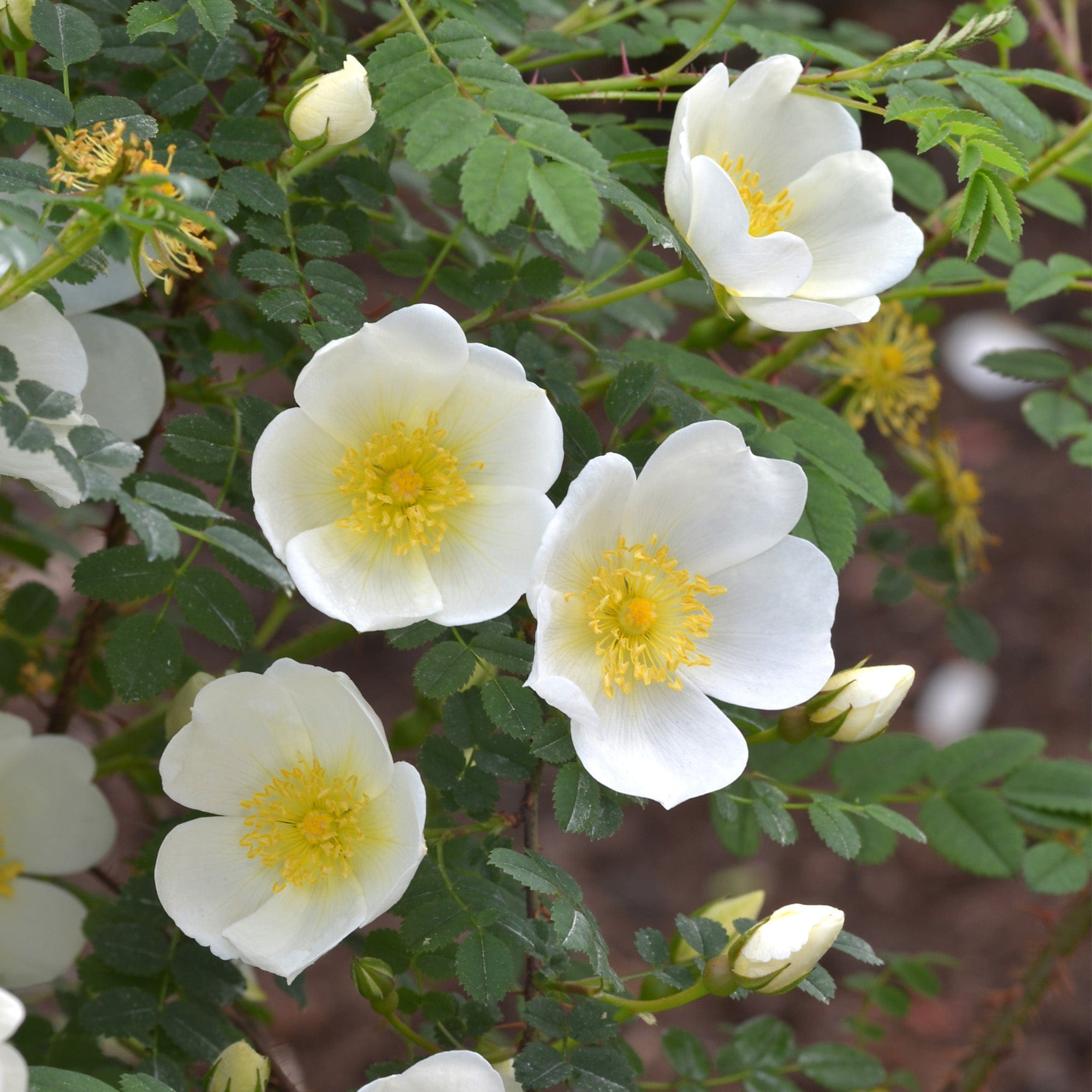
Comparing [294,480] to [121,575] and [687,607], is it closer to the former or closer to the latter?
[121,575]

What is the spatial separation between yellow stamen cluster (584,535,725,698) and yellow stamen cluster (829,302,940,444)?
1.64ft

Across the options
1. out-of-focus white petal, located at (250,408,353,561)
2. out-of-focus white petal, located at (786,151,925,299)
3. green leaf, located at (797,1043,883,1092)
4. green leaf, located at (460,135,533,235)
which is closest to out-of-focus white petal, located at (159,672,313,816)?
out-of-focus white petal, located at (250,408,353,561)

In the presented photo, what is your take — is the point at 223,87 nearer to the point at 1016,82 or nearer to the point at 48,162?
the point at 48,162

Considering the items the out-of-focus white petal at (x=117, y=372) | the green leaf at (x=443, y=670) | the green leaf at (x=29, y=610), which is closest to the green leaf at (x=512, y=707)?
the green leaf at (x=443, y=670)

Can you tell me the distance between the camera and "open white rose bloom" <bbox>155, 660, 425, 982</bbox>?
759mm

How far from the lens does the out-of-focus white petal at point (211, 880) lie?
771mm

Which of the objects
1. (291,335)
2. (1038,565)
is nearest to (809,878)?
(1038,565)

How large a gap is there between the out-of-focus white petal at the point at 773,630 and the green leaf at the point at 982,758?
47 centimetres

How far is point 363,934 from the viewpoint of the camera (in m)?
0.98

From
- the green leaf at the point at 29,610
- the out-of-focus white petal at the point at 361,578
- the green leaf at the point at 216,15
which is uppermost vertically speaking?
the green leaf at the point at 216,15

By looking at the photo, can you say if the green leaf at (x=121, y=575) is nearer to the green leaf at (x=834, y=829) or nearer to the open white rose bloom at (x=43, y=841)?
the open white rose bloom at (x=43, y=841)

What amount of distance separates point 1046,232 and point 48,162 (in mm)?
2924

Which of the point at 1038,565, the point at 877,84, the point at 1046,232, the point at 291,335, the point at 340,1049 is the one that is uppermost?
the point at 877,84

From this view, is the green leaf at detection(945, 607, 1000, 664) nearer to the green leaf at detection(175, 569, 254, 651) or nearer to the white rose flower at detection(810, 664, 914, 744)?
the white rose flower at detection(810, 664, 914, 744)
